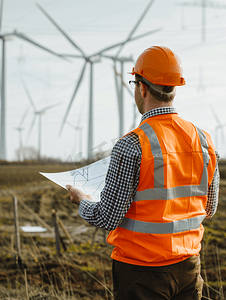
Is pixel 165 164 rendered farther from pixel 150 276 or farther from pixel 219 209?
pixel 219 209

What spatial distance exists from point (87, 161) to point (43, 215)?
11113 millimetres

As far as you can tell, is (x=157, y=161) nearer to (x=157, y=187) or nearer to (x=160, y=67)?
(x=157, y=187)

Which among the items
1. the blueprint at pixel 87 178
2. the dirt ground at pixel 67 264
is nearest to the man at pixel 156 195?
the blueprint at pixel 87 178

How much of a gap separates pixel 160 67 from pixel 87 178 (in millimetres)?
926

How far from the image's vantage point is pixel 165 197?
1763 mm

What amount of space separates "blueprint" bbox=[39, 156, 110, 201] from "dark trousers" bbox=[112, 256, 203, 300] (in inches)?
20.1

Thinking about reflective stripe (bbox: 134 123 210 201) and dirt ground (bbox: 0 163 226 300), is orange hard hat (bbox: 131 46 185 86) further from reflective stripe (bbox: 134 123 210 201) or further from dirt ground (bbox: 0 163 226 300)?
dirt ground (bbox: 0 163 226 300)

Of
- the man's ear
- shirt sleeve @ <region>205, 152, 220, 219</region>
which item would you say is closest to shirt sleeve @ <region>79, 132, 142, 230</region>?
the man's ear

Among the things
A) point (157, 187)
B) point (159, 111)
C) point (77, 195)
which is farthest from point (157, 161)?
point (77, 195)

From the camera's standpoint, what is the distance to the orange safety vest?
175 centimetres

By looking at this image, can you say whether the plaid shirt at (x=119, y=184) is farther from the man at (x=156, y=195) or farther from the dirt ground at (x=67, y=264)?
the dirt ground at (x=67, y=264)

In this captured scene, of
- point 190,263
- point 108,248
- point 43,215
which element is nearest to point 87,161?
point 190,263

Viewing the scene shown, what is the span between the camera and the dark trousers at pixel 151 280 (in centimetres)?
179

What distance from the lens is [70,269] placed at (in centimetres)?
681
